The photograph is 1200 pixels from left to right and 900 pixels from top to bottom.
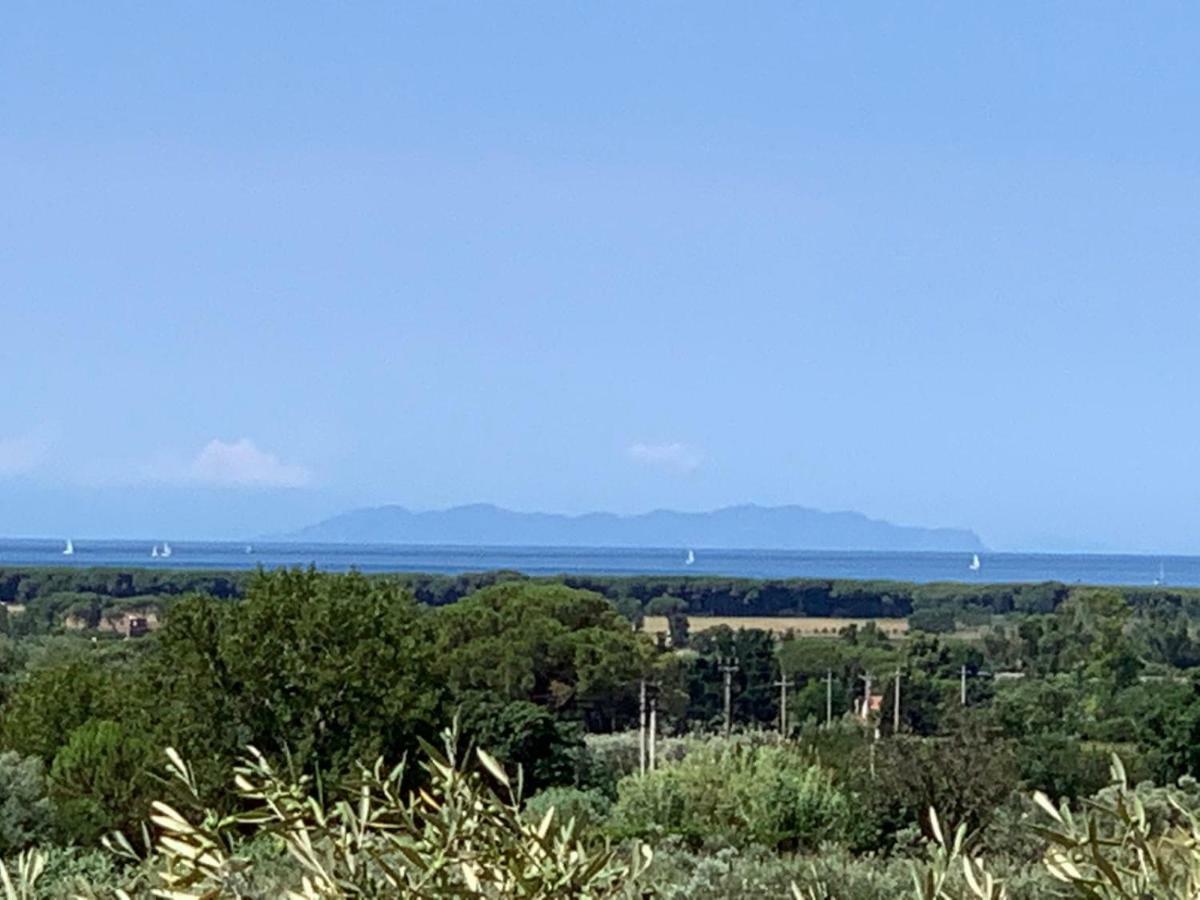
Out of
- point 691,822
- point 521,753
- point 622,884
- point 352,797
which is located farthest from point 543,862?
point 521,753

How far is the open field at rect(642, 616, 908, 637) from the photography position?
9206 centimetres

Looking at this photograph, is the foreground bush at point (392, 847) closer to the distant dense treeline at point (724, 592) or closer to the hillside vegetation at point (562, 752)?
the hillside vegetation at point (562, 752)

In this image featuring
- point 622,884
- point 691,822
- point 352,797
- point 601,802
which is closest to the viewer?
point 622,884

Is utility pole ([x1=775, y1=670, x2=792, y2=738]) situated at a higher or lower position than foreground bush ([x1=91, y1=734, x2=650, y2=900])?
lower

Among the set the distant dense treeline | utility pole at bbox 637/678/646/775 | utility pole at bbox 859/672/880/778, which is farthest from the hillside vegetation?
the distant dense treeline

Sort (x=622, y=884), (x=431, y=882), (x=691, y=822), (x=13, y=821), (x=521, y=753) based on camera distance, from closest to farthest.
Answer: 1. (x=431, y=882)
2. (x=622, y=884)
3. (x=13, y=821)
4. (x=691, y=822)
5. (x=521, y=753)

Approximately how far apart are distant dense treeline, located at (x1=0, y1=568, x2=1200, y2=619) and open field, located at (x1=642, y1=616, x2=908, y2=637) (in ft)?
3.85

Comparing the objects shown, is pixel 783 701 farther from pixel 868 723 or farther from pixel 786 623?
pixel 786 623

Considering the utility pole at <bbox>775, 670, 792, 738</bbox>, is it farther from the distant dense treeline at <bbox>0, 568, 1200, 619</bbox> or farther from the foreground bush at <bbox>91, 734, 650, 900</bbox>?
the foreground bush at <bbox>91, 734, 650, 900</bbox>

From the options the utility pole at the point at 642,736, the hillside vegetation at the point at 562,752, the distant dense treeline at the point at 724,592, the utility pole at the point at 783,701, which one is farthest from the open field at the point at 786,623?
the utility pole at the point at 642,736

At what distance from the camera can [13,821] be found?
20484 mm

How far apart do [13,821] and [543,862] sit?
19.1 meters

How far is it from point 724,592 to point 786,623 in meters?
10.5

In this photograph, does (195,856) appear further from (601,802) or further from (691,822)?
(601,802)
